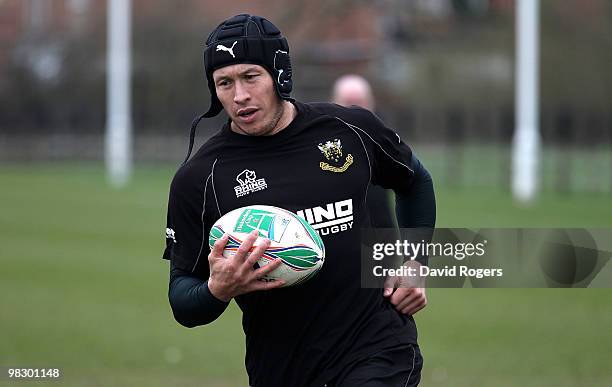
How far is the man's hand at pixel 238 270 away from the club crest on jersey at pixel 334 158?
1.91ft

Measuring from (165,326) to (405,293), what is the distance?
761 cm

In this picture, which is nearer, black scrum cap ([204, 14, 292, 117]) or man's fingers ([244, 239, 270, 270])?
man's fingers ([244, 239, 270, 270])

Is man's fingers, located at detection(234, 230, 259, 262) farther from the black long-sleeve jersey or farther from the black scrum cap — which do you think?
the black scrum cap

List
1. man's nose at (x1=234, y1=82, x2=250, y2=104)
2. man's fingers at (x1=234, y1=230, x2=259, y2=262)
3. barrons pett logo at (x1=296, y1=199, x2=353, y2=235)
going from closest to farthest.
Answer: man's fingers at (x1=234, y1=230, x2=259, y2=262)
man's nose at (x1=234, y1=82, x2=250, y2=104)
barrons pett logo at (x1=296, y1=199, x2=353, y2=235)

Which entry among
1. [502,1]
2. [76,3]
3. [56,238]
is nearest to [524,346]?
[56,238]

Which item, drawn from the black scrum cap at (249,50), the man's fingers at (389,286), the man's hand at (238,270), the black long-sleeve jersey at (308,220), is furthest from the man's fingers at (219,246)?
the man's fingers at (389,286)

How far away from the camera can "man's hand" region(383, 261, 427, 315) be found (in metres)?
4.93

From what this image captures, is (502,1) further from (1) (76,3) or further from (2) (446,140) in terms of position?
(1) (76,3)

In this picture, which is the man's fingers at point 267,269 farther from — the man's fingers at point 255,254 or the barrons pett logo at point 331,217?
the barrons pett logo at point 331,217

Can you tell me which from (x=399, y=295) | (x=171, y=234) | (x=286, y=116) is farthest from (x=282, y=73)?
(x=399, y=295)

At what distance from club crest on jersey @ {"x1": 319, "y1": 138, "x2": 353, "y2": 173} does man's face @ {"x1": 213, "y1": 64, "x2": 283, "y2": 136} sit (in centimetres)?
28

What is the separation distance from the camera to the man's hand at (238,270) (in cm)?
427

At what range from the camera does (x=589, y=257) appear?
632 cm

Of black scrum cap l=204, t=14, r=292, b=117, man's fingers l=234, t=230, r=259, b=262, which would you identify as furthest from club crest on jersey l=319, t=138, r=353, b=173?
man's fingers l=234, t=230, r=259, b=262
